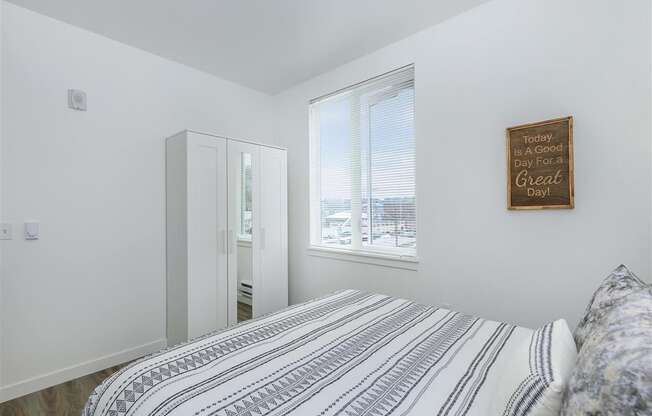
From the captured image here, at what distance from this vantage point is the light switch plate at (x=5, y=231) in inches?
80.8

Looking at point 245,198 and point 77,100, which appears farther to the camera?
point 245,198

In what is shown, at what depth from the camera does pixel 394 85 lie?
2.76 m

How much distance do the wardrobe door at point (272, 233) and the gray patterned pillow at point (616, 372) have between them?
8.58 feet

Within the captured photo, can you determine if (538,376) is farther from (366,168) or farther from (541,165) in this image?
(366,168)

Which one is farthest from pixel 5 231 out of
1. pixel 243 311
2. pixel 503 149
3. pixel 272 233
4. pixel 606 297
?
pixel 503 149

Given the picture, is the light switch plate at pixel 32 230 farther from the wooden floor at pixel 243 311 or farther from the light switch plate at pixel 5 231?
the wooden floor at pixel 243 311

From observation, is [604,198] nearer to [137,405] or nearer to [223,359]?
[223,359]

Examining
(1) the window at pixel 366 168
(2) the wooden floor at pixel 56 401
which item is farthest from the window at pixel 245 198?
(2) the wooden floor at pixel 56 401

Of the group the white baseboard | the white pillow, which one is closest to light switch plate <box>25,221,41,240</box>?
the white baseboard

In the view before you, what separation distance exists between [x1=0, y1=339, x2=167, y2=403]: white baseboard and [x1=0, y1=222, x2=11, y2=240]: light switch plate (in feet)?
3.26

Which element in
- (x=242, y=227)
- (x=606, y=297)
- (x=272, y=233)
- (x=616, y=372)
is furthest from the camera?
(x=272, y=233)

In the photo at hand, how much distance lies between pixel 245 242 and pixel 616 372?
265cm

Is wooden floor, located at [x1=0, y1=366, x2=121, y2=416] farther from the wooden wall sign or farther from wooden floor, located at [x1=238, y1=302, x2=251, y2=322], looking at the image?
the wooden wall sign

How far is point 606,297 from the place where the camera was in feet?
3.56
